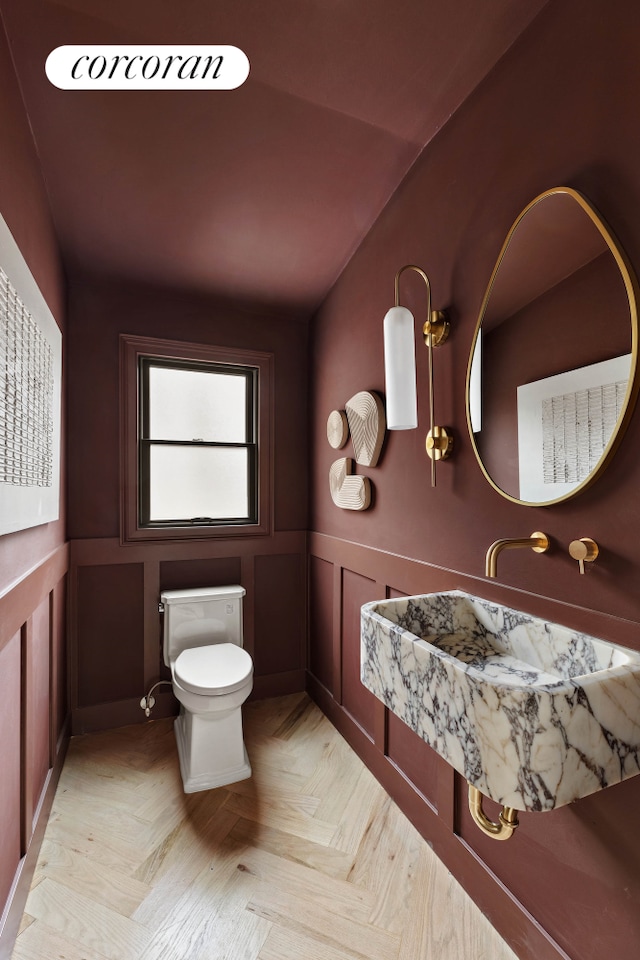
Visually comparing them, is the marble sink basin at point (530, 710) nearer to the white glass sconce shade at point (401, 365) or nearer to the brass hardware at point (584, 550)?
the brass hardware at point (584, 550)

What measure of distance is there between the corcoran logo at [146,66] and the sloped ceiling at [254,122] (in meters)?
0.03

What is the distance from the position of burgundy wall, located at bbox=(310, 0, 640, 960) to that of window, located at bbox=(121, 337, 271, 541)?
0.85 m

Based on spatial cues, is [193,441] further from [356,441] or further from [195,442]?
[356,441]

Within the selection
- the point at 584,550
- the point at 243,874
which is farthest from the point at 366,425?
the point at 243,874

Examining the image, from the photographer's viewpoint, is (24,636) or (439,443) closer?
(24,636)

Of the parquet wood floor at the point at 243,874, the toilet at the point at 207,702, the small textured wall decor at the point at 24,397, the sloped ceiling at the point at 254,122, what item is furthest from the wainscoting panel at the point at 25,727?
the sloped ceiling at the point at 254,122

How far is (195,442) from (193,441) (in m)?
0.01

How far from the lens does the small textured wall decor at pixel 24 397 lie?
111cm

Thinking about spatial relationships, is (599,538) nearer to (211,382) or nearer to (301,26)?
(301,26)

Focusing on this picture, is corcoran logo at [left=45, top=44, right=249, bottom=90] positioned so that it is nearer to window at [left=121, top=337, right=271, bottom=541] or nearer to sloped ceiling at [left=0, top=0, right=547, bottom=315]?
sloped ceiling at [left=0, top=0, right=547, bottom=315]

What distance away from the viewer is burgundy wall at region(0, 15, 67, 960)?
3.77 feet

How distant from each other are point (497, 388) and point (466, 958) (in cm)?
155

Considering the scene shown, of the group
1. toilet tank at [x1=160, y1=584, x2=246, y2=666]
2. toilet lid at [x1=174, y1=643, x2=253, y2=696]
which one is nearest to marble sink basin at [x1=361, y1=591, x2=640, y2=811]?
toilet lid at [x1=174, y1=643, x2=253, y2=696]

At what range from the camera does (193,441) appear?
8.44 ft
